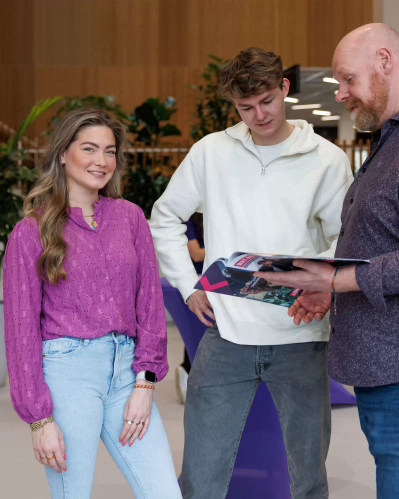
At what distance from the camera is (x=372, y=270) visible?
174 cm

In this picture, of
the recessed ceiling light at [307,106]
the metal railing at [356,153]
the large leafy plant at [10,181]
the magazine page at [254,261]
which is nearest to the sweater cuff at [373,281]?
the magazine page at [254,261]

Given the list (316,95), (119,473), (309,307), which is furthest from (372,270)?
(316,95)

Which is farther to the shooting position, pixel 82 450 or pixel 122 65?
pixel 122 65

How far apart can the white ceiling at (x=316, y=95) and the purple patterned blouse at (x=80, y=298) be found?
11065 mm

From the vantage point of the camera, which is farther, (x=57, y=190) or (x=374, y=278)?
(x=57, y=190)

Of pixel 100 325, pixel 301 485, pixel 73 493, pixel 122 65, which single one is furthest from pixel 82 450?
pixel 122 65

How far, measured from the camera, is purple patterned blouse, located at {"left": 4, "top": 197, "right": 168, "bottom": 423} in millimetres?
1914

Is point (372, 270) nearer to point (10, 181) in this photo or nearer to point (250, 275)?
point (250, 275)

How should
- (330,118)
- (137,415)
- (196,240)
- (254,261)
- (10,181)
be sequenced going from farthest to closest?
1. (330,118)
2. (10,181)
3. (196,240)
4. (137,415)
5. (254,261)

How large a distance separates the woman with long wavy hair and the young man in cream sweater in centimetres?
33

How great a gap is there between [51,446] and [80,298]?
14.4 inches

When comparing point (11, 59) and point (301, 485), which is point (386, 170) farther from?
point (11, 59)

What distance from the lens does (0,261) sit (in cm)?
562

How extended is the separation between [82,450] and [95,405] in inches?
4.4
